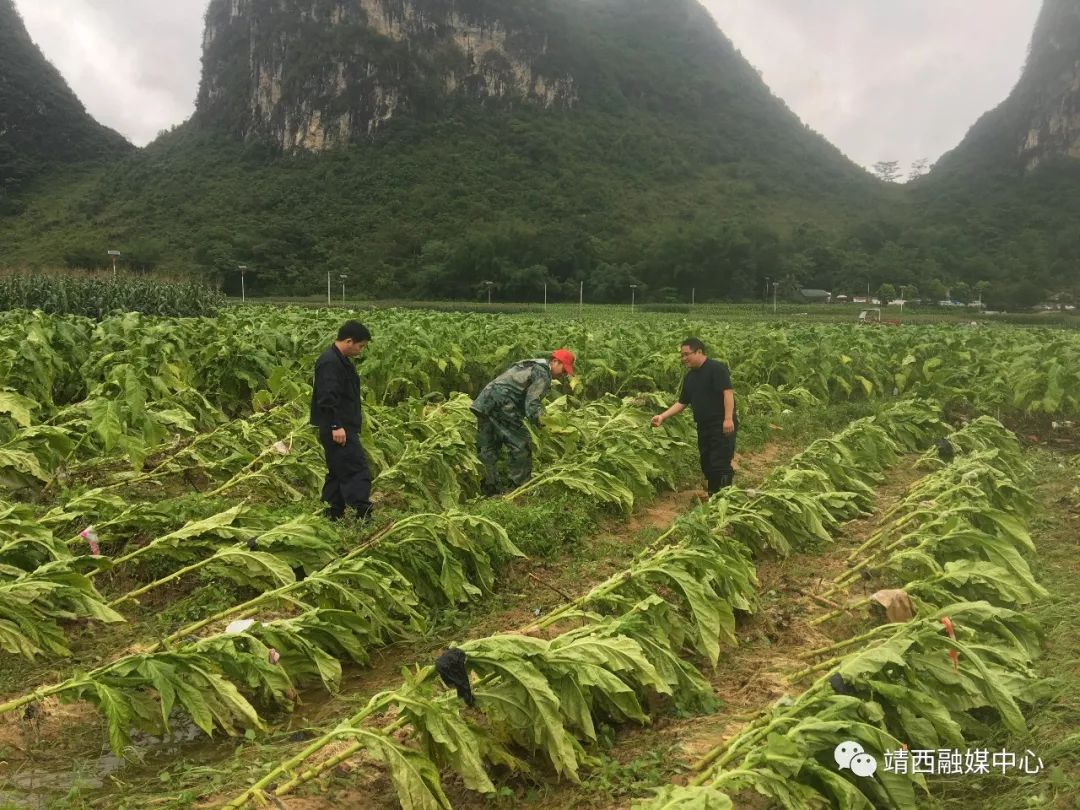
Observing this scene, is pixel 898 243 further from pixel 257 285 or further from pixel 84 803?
pixel 84 803

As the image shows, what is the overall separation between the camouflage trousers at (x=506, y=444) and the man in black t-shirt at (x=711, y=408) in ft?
4.02

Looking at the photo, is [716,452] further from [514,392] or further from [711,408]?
[514,392]

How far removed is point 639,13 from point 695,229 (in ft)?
307

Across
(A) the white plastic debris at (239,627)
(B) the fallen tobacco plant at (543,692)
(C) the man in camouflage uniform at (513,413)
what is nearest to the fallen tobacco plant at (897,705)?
(B) the fallen tobacco plant at (543,692)

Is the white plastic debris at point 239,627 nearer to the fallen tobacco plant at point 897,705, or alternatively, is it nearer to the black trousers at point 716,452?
the fallen tobacco plant at point 897,705

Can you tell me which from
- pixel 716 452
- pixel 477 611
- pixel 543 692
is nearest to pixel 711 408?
pixel 716 452

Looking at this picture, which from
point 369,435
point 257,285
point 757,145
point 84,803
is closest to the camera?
point 84,803

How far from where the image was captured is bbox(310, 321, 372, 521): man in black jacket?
5539 millimetres

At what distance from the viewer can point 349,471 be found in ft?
18.7

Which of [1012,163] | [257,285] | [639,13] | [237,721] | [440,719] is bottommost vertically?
[237,721]

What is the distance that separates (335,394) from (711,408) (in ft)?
11.0

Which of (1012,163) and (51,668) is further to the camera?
(1012,163)

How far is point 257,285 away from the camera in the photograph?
55094 mm

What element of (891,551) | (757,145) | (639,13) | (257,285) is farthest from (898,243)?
(639,13)
